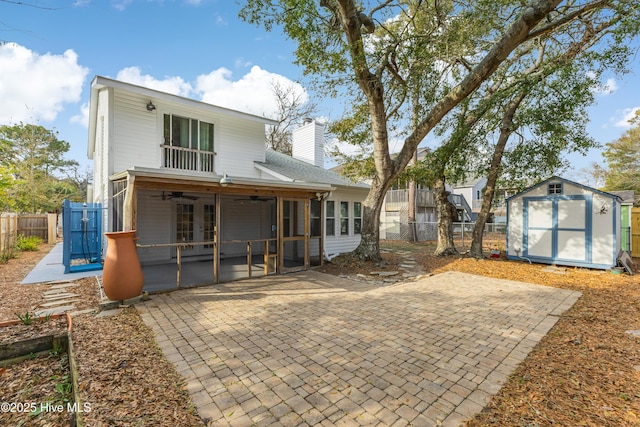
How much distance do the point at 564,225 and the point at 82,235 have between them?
47.8ft

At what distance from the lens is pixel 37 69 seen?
137 inches

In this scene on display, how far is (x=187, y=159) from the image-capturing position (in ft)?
30.5

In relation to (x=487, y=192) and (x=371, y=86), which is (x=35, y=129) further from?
(x=487, y=192)

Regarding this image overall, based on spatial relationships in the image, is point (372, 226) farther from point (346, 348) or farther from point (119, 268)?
point (119, 268)

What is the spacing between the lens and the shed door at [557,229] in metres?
8.70

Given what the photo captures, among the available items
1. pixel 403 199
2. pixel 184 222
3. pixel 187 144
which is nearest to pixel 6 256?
pixel 184 222

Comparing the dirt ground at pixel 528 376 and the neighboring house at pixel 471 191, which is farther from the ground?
the neighboring house at pixel 471 191

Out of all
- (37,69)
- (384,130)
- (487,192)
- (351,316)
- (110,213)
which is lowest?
(351,316)

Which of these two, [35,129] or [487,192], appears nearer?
[487,192]

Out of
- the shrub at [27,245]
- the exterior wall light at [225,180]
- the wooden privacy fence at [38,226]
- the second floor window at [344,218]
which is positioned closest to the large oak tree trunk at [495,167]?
the second floor window at [344,218]

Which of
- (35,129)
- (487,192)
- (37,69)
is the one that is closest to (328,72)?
(37,69)

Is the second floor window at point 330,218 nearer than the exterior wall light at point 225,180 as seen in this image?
No

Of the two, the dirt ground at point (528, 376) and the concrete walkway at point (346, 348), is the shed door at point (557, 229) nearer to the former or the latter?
the concrete walkway at point (346, 348)

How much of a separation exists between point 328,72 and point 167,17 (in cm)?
480
